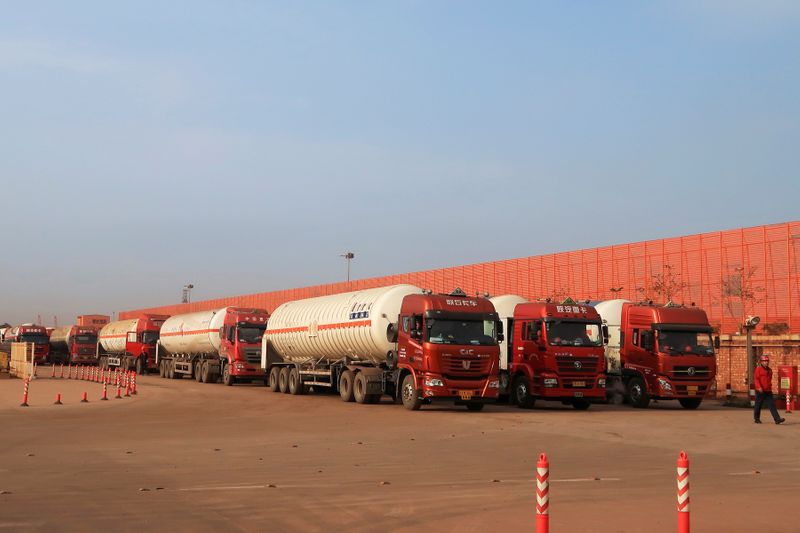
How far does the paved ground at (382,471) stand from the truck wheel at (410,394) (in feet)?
5.20

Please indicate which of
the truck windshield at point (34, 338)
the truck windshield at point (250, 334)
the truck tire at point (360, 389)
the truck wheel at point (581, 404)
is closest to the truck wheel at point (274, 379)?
the truck windshield at point (250, 334)

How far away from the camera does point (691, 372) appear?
28.0 metres

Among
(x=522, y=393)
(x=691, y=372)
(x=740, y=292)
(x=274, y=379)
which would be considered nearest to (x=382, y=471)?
(x=522, y=393)

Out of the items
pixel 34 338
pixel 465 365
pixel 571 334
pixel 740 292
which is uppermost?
pixel 740 292

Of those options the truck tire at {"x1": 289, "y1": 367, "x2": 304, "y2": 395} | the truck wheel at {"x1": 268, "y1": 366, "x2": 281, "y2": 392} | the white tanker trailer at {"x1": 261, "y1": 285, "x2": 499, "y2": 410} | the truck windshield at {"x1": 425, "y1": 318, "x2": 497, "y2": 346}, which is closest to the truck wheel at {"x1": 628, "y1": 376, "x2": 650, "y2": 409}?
the white tanker trailer at {"x1": 261, "y1": 285, "x2": 499, "y2": 410}

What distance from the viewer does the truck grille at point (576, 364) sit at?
2716 cm

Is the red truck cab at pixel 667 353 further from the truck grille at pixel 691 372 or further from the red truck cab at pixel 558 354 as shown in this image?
the red truck cab at pixel 558 354

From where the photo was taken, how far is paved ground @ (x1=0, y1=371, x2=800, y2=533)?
9.63m

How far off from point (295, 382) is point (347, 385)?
5470mm

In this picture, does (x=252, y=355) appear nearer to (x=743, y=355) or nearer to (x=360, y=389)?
(x=360, y=389)

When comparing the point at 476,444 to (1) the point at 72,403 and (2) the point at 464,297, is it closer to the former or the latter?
(2) the point at 464,297

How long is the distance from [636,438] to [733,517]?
30.2 feet

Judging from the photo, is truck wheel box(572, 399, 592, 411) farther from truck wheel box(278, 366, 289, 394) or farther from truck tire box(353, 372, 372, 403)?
truck wheel box(278, 366, 289, 394)

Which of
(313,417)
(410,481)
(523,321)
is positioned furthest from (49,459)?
(523,321)
